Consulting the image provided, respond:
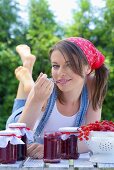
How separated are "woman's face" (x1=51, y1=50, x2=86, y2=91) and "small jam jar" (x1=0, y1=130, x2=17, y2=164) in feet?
1.71

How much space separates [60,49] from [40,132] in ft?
1.43

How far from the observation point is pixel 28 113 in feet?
6.34

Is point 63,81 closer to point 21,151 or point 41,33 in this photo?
point 21,151

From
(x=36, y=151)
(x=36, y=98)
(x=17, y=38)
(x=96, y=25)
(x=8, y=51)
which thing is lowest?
(x=36, y=151)

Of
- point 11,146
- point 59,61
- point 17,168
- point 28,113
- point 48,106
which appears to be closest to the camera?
point 17,168

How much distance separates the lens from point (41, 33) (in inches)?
177

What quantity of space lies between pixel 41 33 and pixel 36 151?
2805 millimetres

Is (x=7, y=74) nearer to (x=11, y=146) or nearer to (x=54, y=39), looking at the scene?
(x=54, y=39)

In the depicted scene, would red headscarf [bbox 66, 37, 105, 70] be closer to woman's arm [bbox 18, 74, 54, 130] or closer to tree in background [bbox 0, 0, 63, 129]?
woman's arm [bbox 18, 74, 54, 130]

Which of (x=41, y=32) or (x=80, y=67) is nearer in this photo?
(x=80, y=67)

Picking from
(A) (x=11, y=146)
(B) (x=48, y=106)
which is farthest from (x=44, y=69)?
(A) (x=11, y=146)

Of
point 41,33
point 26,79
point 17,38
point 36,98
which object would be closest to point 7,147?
point 36,98

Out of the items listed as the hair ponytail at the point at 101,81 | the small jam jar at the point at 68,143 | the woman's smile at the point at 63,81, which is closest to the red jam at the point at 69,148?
the small jam jar at the point at 68,143

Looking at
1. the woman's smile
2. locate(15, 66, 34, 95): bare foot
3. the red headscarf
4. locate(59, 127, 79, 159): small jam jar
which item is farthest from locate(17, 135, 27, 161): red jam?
locate(15, 66, 34, 95): bare foot
